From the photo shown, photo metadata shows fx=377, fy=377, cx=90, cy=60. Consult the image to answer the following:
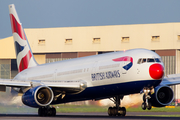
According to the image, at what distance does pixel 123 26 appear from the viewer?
6900 cm

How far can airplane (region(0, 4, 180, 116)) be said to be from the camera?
26359mm

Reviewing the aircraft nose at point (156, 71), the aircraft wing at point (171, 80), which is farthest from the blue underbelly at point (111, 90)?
the aircraft wing at point (171, 80)

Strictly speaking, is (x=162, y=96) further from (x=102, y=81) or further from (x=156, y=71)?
(x=102, y=81)

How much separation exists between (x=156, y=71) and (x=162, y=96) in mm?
5124

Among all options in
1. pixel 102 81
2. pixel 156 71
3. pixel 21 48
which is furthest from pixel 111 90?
pixel 21 48

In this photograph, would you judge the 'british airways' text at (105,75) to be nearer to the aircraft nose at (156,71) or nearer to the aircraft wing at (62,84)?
the aircraft wing at (62,84)

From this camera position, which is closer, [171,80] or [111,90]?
[111,90]

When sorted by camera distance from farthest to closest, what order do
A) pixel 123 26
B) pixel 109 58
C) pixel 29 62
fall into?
pixel 123 26
pixel 29 62
pixel 109 58

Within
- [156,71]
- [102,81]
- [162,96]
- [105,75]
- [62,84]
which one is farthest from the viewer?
[162,96]

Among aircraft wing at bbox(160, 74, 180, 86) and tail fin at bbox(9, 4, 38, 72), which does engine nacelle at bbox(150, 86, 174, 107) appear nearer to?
aircraft wing at bbox(160, 74, 180, 86)

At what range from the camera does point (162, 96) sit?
2998 cm

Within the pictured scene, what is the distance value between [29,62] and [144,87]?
15.2m

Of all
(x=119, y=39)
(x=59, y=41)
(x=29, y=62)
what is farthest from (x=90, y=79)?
(x=59, y=41)

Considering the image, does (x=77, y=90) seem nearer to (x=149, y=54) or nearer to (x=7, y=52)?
(x=149, y=54)
